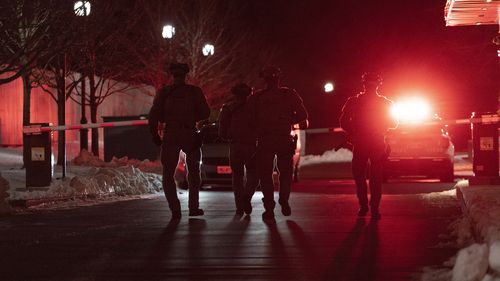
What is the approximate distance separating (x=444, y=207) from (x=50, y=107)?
28.1 m

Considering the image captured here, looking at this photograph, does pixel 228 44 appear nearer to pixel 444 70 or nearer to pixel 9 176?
pixel 444 70

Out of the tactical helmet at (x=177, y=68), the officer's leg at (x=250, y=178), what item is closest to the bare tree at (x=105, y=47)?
the officer's leg at (x=250, y=178)

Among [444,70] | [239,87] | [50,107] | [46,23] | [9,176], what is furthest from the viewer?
[50,107]

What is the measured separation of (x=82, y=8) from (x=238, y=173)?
9.48 m

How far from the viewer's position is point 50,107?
38281 mm

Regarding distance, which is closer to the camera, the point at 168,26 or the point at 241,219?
the point at 241,219

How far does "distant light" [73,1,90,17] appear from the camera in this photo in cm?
1998

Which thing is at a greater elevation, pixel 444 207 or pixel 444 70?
pixel 444 70

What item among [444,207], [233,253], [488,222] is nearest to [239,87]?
[444,207]

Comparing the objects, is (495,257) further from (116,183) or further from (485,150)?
(485,150)

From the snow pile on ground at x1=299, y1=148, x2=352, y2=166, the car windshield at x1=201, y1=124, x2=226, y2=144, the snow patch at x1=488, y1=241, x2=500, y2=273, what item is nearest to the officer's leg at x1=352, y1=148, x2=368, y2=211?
the snow patch at x1=488, y1=241, x2=500, y2=273

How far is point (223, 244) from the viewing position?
8.72 m

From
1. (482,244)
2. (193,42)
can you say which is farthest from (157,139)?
(193,42)

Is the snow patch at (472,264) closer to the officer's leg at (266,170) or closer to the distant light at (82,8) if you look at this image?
the officer's leg at (266,170)
